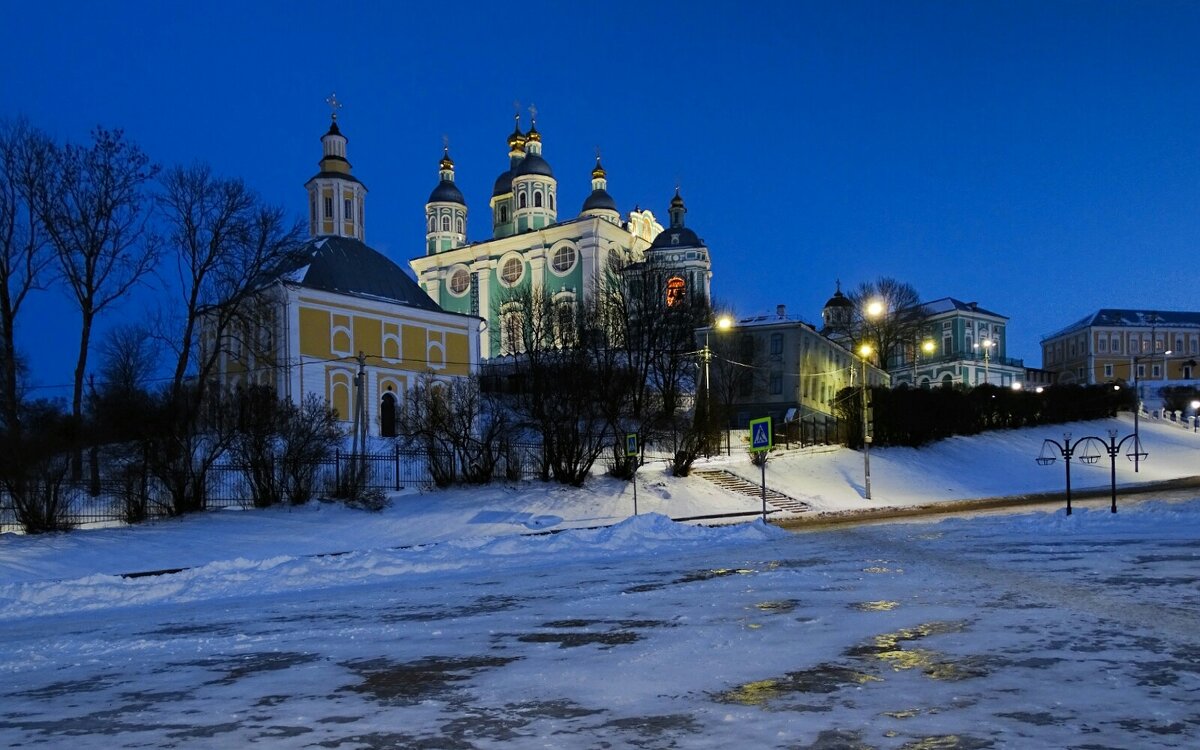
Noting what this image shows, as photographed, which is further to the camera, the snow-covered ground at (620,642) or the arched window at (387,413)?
the arched window at (387,413)

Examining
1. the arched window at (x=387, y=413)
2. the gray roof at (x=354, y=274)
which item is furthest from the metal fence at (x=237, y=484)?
the gray roof at (x=354, y=274)

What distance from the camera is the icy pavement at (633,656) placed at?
534 cm

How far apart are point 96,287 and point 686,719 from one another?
29.1 meters

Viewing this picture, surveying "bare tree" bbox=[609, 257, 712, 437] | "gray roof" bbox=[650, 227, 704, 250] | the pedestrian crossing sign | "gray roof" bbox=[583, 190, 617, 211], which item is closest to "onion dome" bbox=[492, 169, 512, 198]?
"gray roof" bbox=[583, 190, 617, 211]

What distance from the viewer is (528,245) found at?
90.2 m

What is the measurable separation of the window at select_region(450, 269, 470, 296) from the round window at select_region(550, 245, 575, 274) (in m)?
11.3

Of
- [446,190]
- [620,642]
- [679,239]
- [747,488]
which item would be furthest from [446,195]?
[620,642]

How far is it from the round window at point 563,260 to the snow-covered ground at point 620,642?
6922 cm

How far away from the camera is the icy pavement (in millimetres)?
5344

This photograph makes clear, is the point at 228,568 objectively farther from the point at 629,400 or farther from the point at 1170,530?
the point at 629,400

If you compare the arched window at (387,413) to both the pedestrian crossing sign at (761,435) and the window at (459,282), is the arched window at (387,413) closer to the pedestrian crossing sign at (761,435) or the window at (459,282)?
the pedestrian crossing sign at (761,435)

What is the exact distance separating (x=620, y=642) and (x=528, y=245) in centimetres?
8375

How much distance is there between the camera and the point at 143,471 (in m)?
23.7

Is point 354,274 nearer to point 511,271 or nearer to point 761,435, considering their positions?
point 511,271
